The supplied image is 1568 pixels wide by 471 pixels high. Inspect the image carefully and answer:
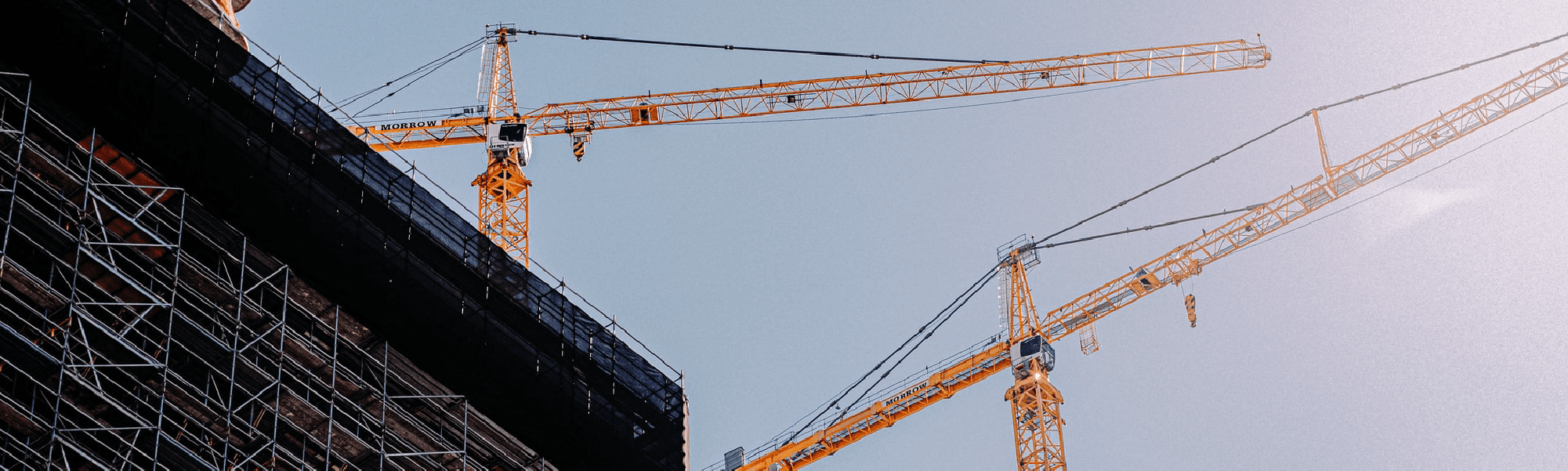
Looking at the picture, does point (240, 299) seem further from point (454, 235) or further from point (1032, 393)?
point (1032, 393)

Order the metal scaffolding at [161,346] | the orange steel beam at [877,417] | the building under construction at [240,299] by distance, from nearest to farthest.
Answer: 1. the metal scaffolding at [161,346]
2. the building under construction at [240,299]
3. the orange steel beam at [877,417]

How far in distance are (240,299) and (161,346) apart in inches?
93.5

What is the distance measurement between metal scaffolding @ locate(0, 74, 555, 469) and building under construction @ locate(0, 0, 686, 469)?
6 cm

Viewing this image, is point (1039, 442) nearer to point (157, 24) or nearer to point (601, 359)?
point (601, 359)

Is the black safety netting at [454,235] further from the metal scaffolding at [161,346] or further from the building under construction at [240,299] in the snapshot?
the metal scaffolding at [161,346]

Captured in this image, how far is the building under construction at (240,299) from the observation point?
3809 centimetres

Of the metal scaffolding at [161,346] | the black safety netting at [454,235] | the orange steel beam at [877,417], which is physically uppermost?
the orange steel beam at [877,417]

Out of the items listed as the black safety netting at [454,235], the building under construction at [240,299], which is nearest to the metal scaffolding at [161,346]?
the building under construction at [240,299]

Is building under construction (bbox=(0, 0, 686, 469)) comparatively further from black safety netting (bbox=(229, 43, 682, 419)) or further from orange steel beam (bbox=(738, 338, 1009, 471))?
orange steel beam (bbox=(738, 338, 1009, 471))

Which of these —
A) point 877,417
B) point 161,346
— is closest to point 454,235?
point 161,346

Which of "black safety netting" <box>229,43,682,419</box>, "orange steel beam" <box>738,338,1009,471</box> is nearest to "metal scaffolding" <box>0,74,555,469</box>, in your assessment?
"black safety netting" <box>229,43,682,419</box>

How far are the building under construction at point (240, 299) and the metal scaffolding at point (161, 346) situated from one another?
0.20 feet

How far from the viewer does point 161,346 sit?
39.0 metres

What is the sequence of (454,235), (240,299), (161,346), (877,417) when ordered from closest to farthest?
(161,346), (240,299), (454,235), (877,417)
